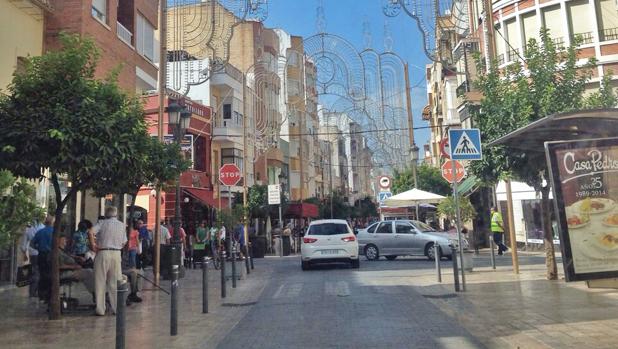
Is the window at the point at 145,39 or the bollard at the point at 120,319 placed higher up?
the window at the point at 145,39

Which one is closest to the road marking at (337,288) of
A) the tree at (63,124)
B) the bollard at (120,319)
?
the tree at (63,124)

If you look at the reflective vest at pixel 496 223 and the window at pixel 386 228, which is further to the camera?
the window at pixel 386 228

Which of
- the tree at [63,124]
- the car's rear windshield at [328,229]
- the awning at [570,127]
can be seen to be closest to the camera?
the awning at [570,127]

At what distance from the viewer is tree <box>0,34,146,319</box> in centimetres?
873

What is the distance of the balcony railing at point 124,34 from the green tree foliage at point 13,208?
14.1 metres

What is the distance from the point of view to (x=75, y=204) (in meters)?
18.2

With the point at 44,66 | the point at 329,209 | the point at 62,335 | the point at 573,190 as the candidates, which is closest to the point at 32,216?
the point at 62,335

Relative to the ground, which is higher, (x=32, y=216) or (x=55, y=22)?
(x=55, y=22)

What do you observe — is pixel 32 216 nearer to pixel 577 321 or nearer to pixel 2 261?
pixel 577 321

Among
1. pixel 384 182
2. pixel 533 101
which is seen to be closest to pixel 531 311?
pixel 533 101

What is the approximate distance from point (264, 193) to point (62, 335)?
26.3 meters

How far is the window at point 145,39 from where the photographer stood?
2250 centimetres

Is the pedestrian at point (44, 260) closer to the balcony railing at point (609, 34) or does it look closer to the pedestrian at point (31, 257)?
the pedestrian at point (31, 257)

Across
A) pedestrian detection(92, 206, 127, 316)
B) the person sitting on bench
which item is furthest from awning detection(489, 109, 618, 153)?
the person sitting on bench
